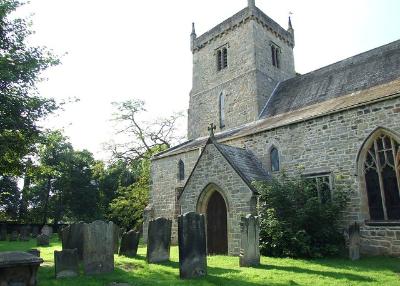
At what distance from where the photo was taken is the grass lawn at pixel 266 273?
768 cm

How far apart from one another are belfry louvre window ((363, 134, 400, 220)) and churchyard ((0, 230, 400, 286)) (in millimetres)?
1883

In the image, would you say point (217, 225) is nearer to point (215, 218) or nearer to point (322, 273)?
point (215, 218)

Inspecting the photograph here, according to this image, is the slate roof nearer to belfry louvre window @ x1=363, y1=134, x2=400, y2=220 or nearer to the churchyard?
the churchyard

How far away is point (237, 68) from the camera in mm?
23703

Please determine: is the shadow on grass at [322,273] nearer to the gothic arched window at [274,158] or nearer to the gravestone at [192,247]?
the gravestone at [192,247]

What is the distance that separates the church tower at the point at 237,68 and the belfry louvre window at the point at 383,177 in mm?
9293

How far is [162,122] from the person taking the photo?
112ft

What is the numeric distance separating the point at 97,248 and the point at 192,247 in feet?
8.30

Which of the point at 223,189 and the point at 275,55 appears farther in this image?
the point at 275,55

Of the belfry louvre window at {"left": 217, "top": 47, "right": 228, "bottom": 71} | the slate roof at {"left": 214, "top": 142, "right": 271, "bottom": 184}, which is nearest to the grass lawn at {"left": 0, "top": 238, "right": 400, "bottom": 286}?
the slate roof at {"left": 214, "top": 142, "right": 271, "bottom": 184}

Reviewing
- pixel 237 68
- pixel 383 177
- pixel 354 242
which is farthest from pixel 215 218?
pixel 237 68

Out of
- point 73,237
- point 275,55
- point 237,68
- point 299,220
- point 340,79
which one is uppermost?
point 275,55

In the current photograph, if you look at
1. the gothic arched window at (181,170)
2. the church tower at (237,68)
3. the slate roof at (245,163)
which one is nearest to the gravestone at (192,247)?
the slate roof at (245,163)

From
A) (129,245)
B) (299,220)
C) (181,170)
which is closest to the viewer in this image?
(299,220)
